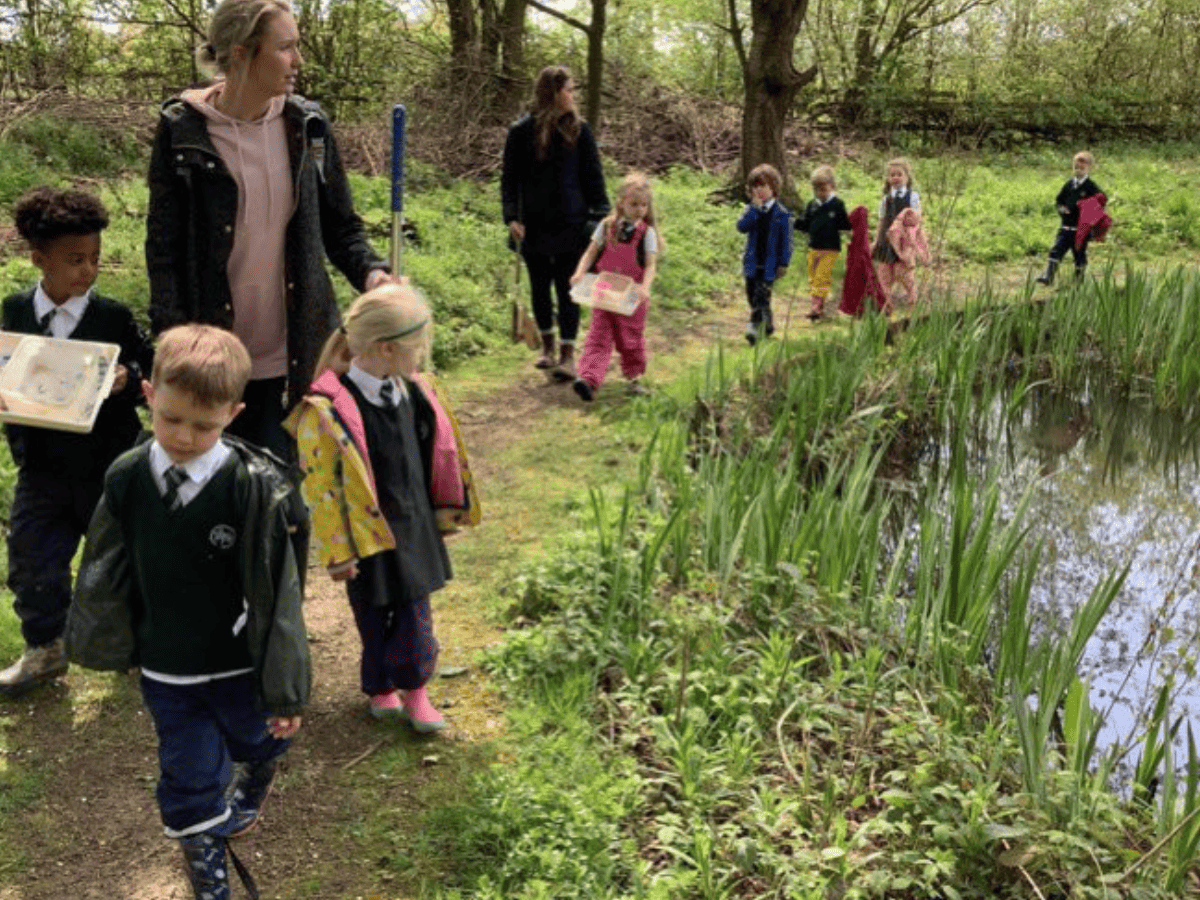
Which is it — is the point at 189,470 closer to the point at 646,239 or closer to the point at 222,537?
the point at 222,537

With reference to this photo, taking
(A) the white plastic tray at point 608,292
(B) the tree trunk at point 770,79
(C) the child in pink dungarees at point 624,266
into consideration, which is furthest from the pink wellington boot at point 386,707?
(B) the tree trunk at point 770,79

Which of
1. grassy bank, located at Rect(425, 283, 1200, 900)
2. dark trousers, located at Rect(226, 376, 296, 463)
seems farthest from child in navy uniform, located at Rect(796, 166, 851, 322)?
dark trousers, located at Rect(226, 376, 296, 463)

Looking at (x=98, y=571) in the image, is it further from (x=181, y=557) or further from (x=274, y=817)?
(x=274, y=817)

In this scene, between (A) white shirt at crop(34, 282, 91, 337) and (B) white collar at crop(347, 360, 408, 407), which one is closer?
(B) white collar at crop(347, 360, 408, 407)

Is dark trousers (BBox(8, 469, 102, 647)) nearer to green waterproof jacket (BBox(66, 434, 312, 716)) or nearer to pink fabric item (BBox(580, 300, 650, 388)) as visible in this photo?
green waterproof jacket (BBox(66, 434, 312, 716))

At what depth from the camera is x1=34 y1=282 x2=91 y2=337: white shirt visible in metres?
3.50

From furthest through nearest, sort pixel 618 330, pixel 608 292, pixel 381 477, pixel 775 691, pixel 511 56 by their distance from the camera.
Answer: pixel 511 56 < pixel 618 330 < pixel 608 292 < pixel 775 691 < pixel 381 477

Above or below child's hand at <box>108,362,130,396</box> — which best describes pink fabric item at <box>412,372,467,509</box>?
below

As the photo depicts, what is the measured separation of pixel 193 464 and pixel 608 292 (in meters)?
4.15

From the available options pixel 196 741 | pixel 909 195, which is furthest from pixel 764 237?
pixel 196 741

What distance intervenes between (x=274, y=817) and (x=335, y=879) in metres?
0.33

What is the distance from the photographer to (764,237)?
841cm

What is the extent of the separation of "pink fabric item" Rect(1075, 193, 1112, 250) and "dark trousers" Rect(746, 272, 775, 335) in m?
4.01

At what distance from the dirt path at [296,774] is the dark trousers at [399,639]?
8.4 inches
